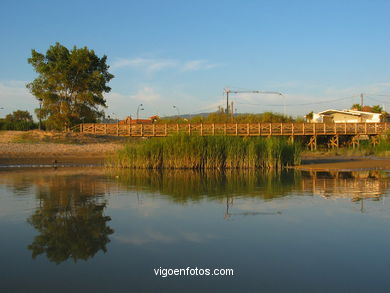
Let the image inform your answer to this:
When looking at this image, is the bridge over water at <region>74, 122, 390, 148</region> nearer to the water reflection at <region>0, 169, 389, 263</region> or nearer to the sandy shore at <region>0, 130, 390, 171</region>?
the sandy shore at <region>0, 130, 390, 171</region>

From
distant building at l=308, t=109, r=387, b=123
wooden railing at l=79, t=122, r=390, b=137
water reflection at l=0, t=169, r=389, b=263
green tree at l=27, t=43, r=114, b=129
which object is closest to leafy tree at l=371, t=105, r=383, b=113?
distant building at l=308, t=109, r=387, b=123

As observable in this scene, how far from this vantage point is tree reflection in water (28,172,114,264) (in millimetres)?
6676

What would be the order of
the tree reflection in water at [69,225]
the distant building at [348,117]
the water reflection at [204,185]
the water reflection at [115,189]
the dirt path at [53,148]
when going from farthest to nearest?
the distant building at [348,117] < the dirt path at [53,148] < the water reflection at [204,185] < the water reflection at [115,189] < the tree reflection in water at [69,225]

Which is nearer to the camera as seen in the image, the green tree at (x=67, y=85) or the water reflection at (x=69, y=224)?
the water reflection at (x=69, y=224)

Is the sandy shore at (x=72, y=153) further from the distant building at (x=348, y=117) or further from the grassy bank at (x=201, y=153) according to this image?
the distant building at (x=348, y=117)

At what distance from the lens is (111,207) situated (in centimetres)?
1064

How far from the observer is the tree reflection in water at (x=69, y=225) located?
668 centimetres

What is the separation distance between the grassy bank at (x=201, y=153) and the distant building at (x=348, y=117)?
118 ft

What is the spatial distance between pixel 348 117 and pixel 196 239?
53962 millimetres

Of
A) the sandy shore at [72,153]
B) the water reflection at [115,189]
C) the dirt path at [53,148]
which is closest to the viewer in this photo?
the water reflection at [115,189]

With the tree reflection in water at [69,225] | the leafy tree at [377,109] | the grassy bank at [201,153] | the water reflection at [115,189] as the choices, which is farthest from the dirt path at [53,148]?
the leafy tree at [377,109]

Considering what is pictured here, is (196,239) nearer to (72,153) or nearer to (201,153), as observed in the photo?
(201,153)

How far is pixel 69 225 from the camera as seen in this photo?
831 cm

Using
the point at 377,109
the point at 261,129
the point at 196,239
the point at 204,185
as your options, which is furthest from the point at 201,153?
the point at 377,109
